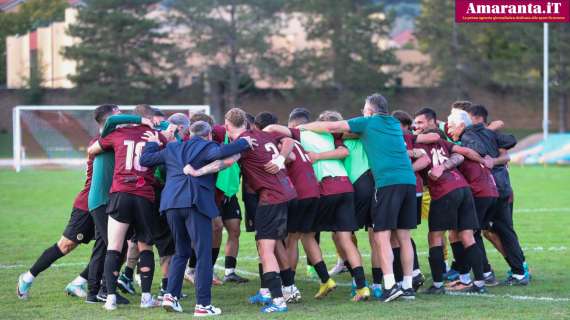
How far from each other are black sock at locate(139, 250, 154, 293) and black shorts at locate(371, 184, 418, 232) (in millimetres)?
2329

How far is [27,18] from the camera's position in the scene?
213ft

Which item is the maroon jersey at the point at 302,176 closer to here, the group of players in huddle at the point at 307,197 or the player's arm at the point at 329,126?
the group of players in huddle at the point at 307,197

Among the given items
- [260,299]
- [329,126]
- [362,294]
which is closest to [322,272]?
[362,294]

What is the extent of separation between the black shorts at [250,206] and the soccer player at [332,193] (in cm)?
70

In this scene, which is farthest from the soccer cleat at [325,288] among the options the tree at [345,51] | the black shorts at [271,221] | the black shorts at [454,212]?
the tree at [345,51]

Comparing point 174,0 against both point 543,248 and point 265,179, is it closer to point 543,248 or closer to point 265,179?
point 543,248

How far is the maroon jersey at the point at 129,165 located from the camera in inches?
363

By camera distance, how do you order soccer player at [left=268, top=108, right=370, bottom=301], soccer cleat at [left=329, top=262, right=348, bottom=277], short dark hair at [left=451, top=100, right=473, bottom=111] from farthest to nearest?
soccer cleat at [left=329, top=262, right=348, bottom=277] → short dark hair at [left=451, top=100, right=473, bottom=111] → soccer player at [left=268, top=108, right=370, bottom=301]

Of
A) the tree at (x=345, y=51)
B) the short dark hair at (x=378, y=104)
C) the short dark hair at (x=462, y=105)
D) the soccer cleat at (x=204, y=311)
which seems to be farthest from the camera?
the tree at (x=345, y=51)

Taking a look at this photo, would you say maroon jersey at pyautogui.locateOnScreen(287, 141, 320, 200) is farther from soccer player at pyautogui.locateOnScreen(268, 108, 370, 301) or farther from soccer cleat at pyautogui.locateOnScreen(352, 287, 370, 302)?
soccer cleat at pyautogui.locateOnScreen(352, 287, 370, 302)

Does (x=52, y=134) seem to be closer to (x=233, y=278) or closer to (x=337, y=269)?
(x=337, y=269)

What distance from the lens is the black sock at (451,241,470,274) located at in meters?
10.4

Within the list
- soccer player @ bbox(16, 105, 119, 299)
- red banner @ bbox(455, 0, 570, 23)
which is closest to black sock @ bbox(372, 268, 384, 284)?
soccer player @ bbox(16, 105, 119, 299)

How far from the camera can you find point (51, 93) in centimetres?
5356
